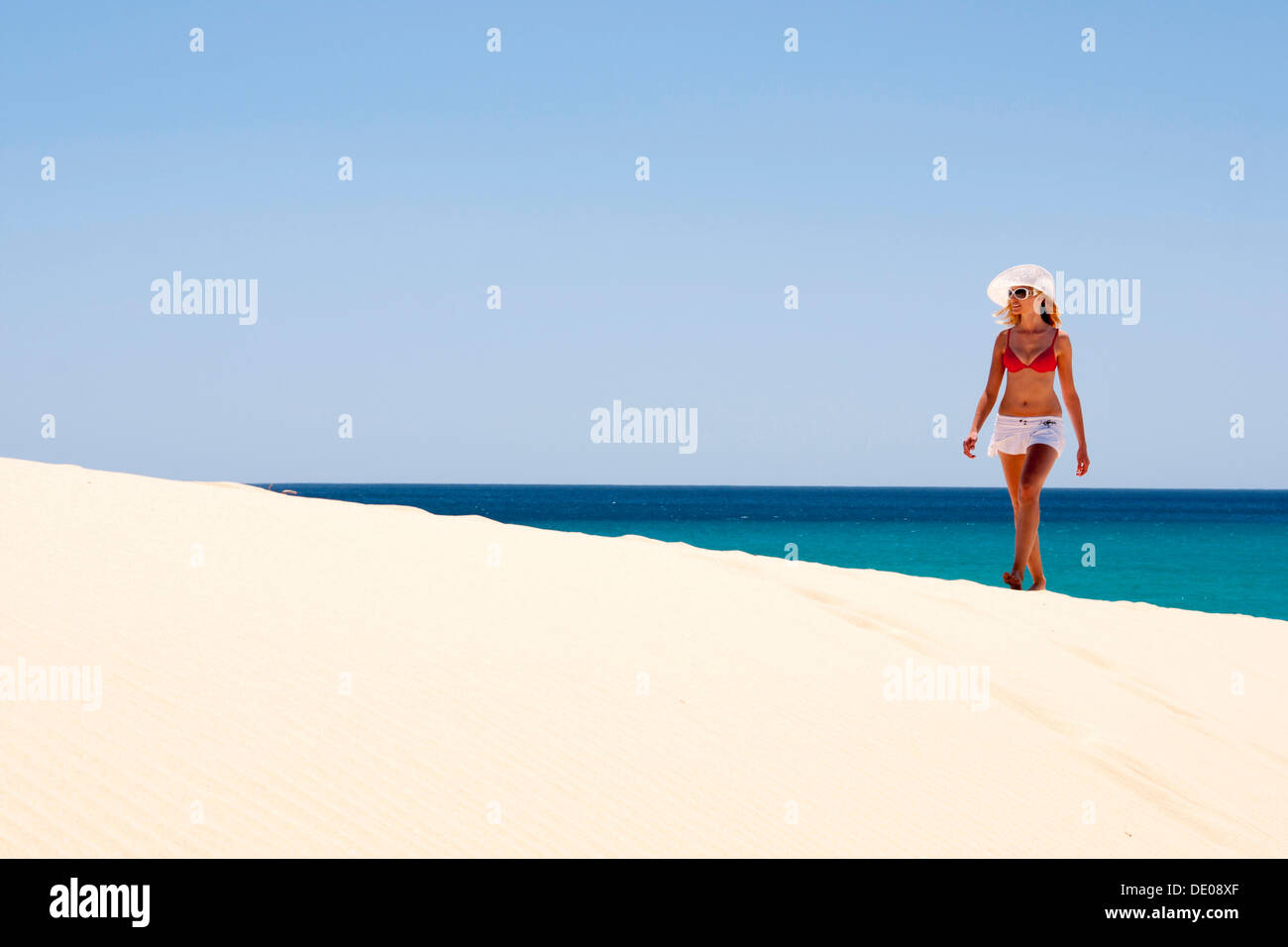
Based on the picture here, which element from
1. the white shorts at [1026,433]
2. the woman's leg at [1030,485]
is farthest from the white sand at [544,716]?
the white shorts at [1026,433]

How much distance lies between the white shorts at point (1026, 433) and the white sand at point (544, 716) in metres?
2.05

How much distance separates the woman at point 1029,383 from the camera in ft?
33.0

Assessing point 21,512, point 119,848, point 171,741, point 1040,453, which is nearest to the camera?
point 119,848

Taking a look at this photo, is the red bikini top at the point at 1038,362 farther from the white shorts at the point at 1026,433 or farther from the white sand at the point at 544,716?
the white sand at the point at 544,716

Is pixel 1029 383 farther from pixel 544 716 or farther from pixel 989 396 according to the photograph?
pixel 544 716

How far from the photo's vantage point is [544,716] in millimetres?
5195

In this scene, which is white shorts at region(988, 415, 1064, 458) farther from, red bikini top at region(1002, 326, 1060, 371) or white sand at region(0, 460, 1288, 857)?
white sand at region(0, 460, 1288, 857)

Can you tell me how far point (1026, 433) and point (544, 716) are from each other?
6607mm

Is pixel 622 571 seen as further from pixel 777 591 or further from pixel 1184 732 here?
pixel 1184 732

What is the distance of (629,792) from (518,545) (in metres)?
4.74

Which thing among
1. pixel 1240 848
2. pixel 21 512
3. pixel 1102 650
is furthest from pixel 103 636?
pixel 1102 650

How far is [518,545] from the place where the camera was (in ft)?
30.1

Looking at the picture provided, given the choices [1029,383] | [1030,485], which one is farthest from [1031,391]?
[1030,485]

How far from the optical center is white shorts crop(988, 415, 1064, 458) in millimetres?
10141
